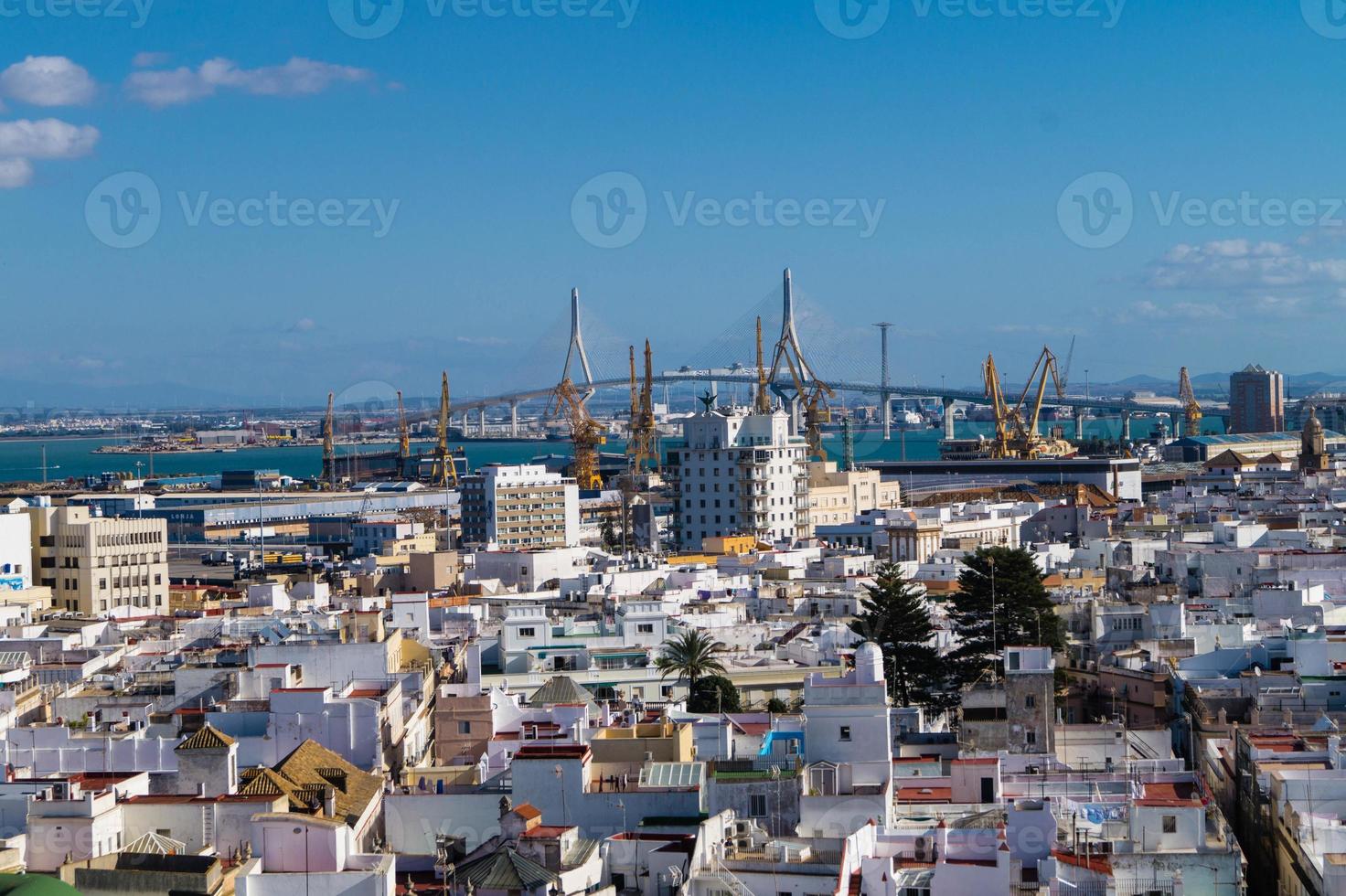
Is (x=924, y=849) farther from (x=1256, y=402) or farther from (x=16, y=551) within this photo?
(x=1256, y=402)

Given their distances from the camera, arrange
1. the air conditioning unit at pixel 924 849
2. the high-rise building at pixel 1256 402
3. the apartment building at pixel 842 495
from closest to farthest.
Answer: the air conditioning unit at pixel 924 849 < the apartment building at pixel 842 495 < the high-rise building at pixel 1256 402

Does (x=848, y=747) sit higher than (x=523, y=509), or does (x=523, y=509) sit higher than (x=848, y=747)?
(x=523, y=509)

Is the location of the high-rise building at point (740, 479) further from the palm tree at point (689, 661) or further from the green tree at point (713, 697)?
the green tree at point (713, 697)

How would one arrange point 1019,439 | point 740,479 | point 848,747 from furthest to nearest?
point 1019,439
point 740,479
point 848,747

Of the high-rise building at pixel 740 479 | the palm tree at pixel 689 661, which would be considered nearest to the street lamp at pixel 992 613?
the palm tree at pixel 689 661

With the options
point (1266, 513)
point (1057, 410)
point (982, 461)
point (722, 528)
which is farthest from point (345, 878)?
point (1057, 410)

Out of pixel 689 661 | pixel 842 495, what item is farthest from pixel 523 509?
pixel 689 661
